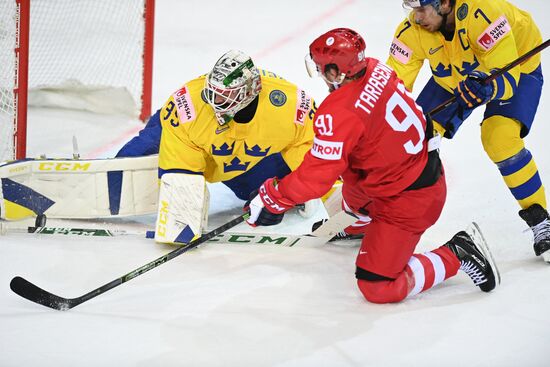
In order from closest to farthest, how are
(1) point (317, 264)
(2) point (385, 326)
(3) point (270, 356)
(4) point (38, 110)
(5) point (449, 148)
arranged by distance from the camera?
(3) point (270, 356) < (2) point (385, 326) < (1) point (317, 264) < (5) point (449, 148) < (4) point (38, 110)

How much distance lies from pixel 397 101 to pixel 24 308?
146 cm

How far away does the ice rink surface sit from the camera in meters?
2.29

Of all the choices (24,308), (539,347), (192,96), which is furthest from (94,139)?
(539,347)

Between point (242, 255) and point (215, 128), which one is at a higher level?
point (215, 128)

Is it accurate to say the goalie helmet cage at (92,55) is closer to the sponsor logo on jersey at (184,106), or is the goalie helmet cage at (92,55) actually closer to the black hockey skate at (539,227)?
the sponsor logo on jersey at (184,106)

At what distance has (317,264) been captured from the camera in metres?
3.04

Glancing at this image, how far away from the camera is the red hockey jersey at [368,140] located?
244 centimetres

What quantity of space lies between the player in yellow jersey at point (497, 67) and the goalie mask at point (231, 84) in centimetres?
69

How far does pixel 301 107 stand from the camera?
3326 mm

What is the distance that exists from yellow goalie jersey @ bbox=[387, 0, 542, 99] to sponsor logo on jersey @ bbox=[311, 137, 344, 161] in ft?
2.60

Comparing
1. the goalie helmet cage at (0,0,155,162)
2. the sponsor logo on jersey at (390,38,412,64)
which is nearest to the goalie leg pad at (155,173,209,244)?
the sponsor logo on jersey at (390,38,412,64)

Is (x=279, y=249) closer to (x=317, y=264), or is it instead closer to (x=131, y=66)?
(x=317, y=264)

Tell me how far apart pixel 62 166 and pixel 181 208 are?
0.64m

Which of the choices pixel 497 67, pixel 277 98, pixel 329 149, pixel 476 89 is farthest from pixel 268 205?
pixel 497 67
